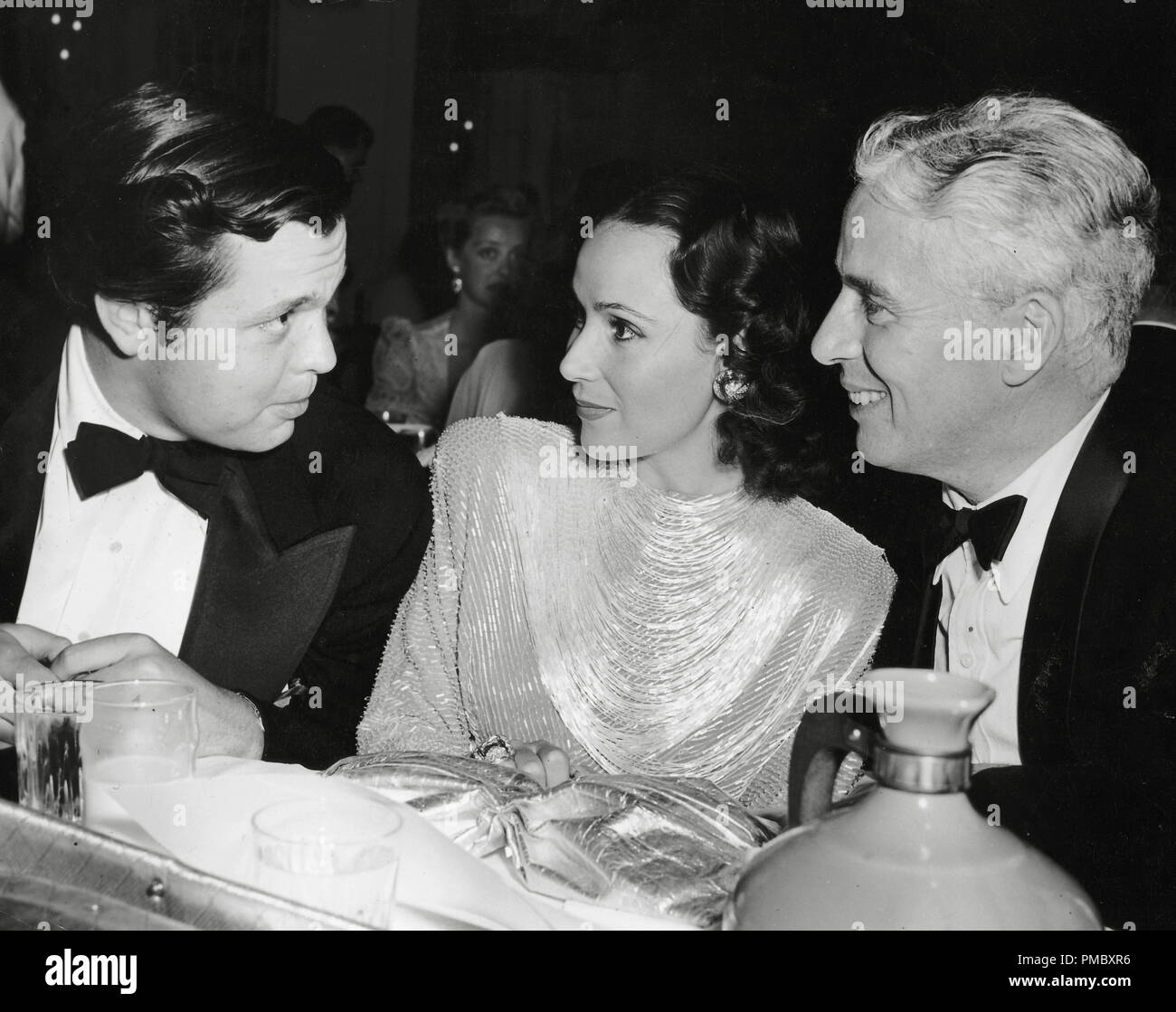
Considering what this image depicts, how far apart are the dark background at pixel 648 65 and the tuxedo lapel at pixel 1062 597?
0.41 metres

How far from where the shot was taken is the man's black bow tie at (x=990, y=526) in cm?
143

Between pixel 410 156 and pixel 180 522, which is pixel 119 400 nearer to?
pixel 180 522

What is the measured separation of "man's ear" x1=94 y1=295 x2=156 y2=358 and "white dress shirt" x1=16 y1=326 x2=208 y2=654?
0.06 metres

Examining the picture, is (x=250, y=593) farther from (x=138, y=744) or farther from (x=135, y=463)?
(x=138, y=744)

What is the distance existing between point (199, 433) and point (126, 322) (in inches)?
7.0

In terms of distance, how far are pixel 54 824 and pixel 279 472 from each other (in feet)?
2.71

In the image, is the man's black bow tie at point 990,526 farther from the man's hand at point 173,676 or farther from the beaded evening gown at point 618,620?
the man's hand at point 173,676

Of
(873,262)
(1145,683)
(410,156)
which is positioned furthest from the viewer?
(410,156)

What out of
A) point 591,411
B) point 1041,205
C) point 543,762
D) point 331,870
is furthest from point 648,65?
point 331,870

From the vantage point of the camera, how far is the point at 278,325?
152cm

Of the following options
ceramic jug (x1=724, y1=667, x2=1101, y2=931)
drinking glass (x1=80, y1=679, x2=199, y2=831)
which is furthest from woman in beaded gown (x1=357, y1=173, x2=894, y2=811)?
ceramic jug (x1=724, y1=667, x2=1101, y2=931)

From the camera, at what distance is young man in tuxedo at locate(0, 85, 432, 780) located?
1.46m

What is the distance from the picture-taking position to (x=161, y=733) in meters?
1.14
